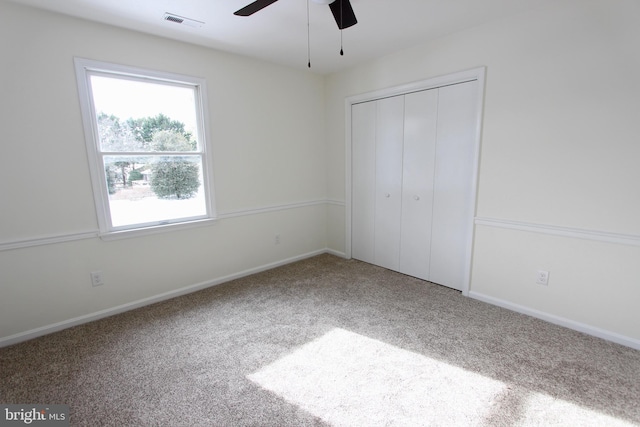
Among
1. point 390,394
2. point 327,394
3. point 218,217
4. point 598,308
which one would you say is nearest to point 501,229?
point 598,308

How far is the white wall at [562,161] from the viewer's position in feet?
6.64

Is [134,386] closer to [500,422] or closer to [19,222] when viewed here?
[19,222]

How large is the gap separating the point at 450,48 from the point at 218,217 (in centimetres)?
284

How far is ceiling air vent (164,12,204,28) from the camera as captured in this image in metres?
2.28

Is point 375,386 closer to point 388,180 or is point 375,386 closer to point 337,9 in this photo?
point 388,180

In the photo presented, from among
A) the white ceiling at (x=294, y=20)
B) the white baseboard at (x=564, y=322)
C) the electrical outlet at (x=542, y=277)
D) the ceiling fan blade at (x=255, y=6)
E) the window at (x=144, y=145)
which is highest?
the white ceiling at (x=294, y=20)

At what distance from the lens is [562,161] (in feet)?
7.43

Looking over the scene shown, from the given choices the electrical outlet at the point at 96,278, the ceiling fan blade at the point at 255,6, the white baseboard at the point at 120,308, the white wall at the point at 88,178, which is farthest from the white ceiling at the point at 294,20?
the white baseboard at the point at 120,308

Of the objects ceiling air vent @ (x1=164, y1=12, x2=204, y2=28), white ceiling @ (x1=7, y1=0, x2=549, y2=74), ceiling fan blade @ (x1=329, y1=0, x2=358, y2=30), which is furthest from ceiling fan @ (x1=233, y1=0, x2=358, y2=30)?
ceiling air vent @ (x1=164, y1=12, x2=204, y2=28)

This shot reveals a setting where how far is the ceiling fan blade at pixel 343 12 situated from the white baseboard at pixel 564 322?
261cm

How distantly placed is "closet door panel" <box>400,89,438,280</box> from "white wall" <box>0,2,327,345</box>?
1.38 m

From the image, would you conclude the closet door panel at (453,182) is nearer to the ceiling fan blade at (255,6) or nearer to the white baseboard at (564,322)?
the white baseboard at (564,322)

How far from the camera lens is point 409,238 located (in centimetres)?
338

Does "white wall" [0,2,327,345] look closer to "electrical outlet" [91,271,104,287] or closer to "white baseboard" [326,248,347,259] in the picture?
"electrical outlet" [91,271,104,287]
